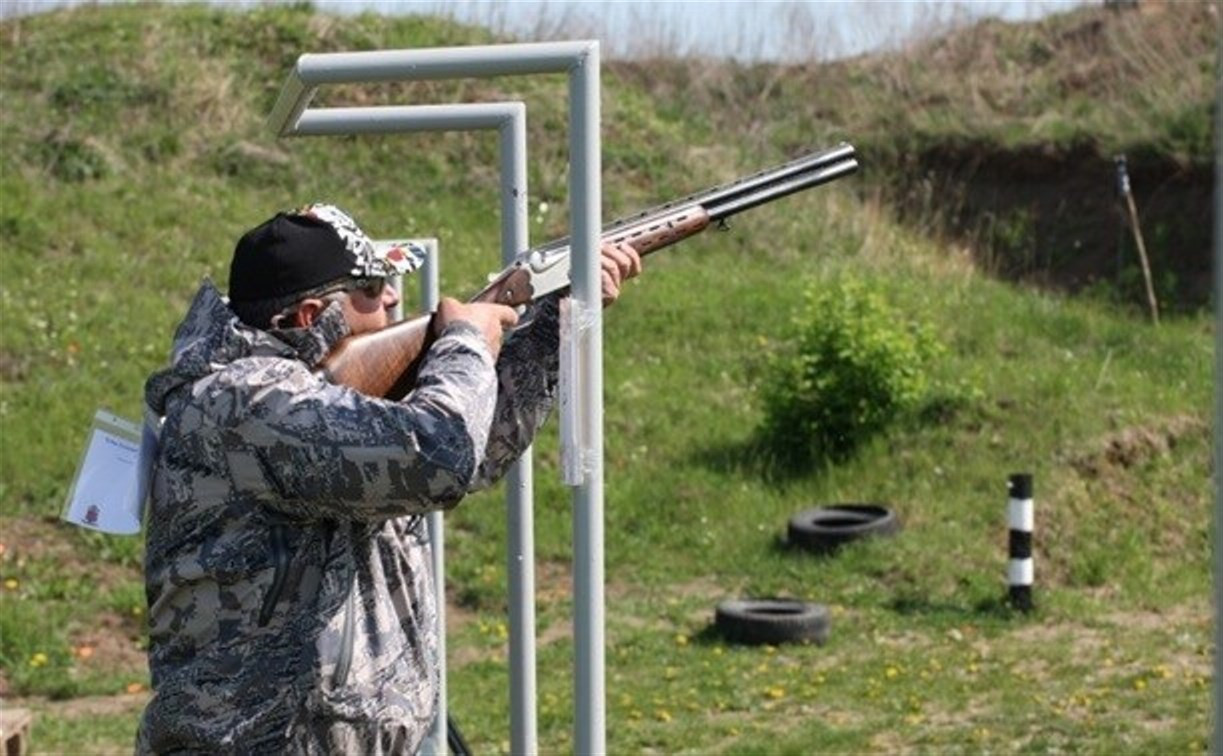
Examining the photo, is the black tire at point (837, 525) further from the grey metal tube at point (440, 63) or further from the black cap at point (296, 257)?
the black cap at point (296, 257)

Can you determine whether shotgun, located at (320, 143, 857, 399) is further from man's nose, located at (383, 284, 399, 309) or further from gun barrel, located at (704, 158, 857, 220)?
man's nose, located at (383, 284, 399, 309)

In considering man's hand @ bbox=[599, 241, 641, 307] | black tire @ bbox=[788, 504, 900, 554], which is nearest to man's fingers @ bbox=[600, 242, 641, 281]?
man's hand @ bbox=[599, 241, 641, 307]

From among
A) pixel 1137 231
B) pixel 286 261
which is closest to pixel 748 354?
pixel 1137 231

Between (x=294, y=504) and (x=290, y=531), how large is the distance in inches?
3.3

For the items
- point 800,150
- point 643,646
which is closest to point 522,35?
point 800,150

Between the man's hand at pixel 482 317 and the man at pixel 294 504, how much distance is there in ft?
0.09

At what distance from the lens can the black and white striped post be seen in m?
11.6

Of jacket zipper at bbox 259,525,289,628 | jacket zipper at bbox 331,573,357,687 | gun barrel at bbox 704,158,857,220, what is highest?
gun barrel at bbox 704,158,857,220

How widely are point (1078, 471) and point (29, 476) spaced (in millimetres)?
5990

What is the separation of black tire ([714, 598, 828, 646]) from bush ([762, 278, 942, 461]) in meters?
2.44

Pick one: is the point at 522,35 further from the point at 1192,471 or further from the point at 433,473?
the point at 433,473

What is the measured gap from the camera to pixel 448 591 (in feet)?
39.4

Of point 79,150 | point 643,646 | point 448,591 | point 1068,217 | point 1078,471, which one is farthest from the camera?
point 1068,217

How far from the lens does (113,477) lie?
3.86 metres
